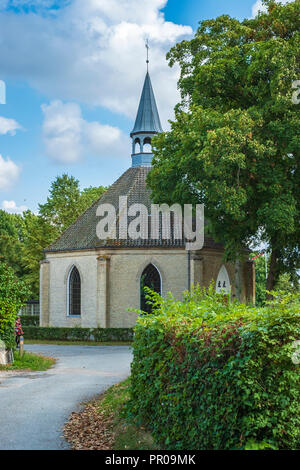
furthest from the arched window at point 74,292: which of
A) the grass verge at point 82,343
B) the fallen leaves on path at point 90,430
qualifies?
the fallen leaves on path at point 90,430

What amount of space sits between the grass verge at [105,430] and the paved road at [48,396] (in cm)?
24

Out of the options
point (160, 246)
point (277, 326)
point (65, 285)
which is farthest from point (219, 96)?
point (277, 326)

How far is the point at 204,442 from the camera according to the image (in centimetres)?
612

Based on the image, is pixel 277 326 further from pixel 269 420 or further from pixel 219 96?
pixel 219 96

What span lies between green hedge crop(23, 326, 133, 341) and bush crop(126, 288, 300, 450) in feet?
83.7

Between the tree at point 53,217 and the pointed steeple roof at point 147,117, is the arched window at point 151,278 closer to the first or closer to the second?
the pointed steeple roof at point 147,117

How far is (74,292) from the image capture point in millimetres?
36969

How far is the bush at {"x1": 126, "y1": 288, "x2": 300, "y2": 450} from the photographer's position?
564 cm

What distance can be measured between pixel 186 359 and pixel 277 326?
1543 millimetres

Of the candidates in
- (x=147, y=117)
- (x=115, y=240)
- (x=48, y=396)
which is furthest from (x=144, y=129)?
(x=48, y=396)

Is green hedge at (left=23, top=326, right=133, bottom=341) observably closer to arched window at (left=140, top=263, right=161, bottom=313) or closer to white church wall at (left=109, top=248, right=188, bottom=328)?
white church wall at (left=109, top=248, right=188, bottom=328)

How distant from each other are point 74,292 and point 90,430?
92.1 ft

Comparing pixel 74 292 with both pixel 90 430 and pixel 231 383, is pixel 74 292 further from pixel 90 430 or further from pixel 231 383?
pixel 231 383
